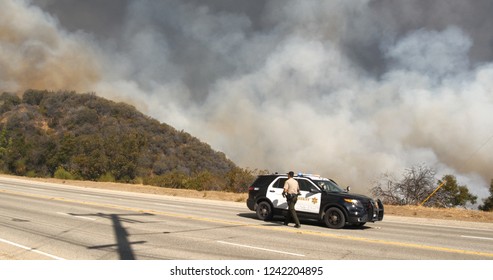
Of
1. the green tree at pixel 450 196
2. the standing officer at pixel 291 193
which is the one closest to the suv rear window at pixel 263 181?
the standing officer at pixel 291 193

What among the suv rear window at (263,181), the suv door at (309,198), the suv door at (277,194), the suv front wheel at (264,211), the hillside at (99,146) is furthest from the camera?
the hillside at (99,146)

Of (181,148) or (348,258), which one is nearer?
(348,258)

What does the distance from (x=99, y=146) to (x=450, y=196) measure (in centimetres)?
4407

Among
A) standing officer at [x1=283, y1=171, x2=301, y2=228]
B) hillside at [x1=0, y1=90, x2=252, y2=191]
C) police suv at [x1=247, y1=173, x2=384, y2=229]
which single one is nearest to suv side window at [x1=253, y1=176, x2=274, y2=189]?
police suv at [x1=247, y1=173, x2=384, y2=229]

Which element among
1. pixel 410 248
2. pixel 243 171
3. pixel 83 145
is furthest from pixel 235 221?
pixel 83 145

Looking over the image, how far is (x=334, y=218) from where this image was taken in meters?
14.2

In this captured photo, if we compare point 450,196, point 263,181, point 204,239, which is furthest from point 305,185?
point 450,196

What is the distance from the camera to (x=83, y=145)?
5925 centimetres

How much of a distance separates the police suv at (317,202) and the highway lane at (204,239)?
413mm

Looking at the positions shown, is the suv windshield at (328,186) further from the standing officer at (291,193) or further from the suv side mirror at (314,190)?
the standing officer at (291,193)

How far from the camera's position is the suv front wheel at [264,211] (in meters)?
15.9
